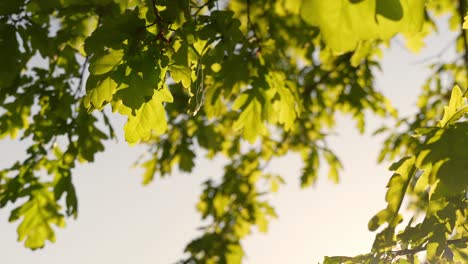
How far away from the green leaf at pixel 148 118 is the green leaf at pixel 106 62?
6.9 inches

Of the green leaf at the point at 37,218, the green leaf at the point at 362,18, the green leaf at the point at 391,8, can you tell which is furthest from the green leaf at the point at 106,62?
the green leaf at the point at 37,218

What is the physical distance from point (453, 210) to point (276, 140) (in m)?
5.38

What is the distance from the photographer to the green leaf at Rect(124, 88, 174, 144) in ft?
5.09

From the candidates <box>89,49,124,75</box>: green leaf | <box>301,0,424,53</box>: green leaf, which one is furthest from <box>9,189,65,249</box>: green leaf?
<box>301,0,424,53</box>: green leaf

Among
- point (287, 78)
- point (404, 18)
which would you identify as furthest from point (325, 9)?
point (287, 78)

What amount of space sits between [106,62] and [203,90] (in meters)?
0.37

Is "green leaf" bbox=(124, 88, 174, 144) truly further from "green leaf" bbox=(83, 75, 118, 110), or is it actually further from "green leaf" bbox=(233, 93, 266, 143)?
"green leaf" bbox=(233, 93, 266, 143)

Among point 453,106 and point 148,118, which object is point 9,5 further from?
point 453,106

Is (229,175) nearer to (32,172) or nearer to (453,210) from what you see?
(32,172)

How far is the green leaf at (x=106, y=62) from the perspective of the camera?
143cm

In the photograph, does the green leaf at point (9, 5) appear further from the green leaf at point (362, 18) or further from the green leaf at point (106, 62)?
the green leaf at point (362, 18)

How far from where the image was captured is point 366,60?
5379 mm

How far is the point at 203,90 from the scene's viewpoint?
1651 mm

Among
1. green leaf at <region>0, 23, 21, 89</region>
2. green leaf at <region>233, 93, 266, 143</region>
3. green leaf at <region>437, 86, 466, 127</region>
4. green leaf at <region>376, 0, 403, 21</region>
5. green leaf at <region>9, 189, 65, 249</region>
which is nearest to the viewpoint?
green leaf at <region>376, 0, 403, 21</region>
